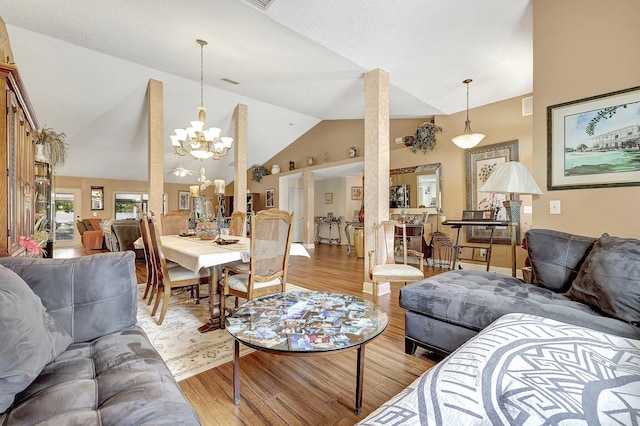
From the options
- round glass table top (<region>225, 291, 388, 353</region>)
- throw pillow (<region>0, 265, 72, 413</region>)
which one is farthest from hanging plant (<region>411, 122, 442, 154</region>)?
throw pillow (<region>0, 265, 72, 413</region>)

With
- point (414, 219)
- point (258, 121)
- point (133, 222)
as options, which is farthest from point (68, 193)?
point (414, 219)

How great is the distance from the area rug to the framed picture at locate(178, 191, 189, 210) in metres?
8.56

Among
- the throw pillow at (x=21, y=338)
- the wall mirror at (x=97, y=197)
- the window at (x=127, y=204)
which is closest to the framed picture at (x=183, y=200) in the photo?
the window at (x=127, y=204)

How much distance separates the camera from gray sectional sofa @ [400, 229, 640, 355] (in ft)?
5.26

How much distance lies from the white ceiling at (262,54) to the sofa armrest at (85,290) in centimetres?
261

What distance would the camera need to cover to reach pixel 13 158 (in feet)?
6.83

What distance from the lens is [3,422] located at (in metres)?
0.85

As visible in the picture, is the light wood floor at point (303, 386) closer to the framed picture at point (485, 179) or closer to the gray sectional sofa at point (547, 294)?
the gray sectional sofa at point (547, 294)

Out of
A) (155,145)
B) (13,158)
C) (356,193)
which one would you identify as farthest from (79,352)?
(356,193)

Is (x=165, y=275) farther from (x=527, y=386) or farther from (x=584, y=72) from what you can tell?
(x=584, y=72)

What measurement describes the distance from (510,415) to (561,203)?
8.18ft

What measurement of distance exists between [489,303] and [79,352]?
2.20 m

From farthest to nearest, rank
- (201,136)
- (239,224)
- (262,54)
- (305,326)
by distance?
(201,136) < (239,224) < (262,54) < (305,326)

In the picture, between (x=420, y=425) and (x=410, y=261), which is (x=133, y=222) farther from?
(x=420, y=425)
